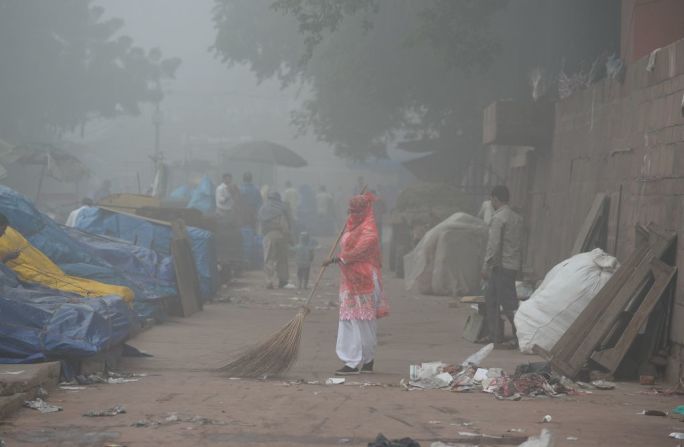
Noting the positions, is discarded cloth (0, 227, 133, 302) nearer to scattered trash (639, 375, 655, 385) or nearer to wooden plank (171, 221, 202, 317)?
wooden plank (171, 221, 202, 317)

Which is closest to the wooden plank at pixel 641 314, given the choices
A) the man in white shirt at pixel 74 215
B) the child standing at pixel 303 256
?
the man in white shirt at pixel 74 215

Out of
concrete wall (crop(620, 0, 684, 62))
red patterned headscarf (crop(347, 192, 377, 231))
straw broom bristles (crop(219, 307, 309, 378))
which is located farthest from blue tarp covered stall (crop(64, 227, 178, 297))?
concrete wall (crop(620, 0, 684, 62))

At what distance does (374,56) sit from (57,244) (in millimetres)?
15310

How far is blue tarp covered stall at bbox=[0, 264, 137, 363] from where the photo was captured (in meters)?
8.32

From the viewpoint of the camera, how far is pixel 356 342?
9625mm

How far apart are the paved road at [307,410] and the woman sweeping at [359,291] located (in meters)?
0.25

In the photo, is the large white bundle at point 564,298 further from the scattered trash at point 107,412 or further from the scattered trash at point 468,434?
the scattered trash at point 107,412

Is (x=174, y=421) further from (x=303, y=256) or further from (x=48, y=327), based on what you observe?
(x=303, y=256)

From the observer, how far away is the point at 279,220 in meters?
19.0

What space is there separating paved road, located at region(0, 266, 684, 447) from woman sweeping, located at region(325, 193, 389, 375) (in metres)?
0.25

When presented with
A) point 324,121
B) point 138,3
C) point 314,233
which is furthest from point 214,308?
point 138,3

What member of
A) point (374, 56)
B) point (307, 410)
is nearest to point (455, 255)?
point (374, 56)

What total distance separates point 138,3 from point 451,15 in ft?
253

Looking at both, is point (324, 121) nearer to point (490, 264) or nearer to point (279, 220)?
point (279, 220)
